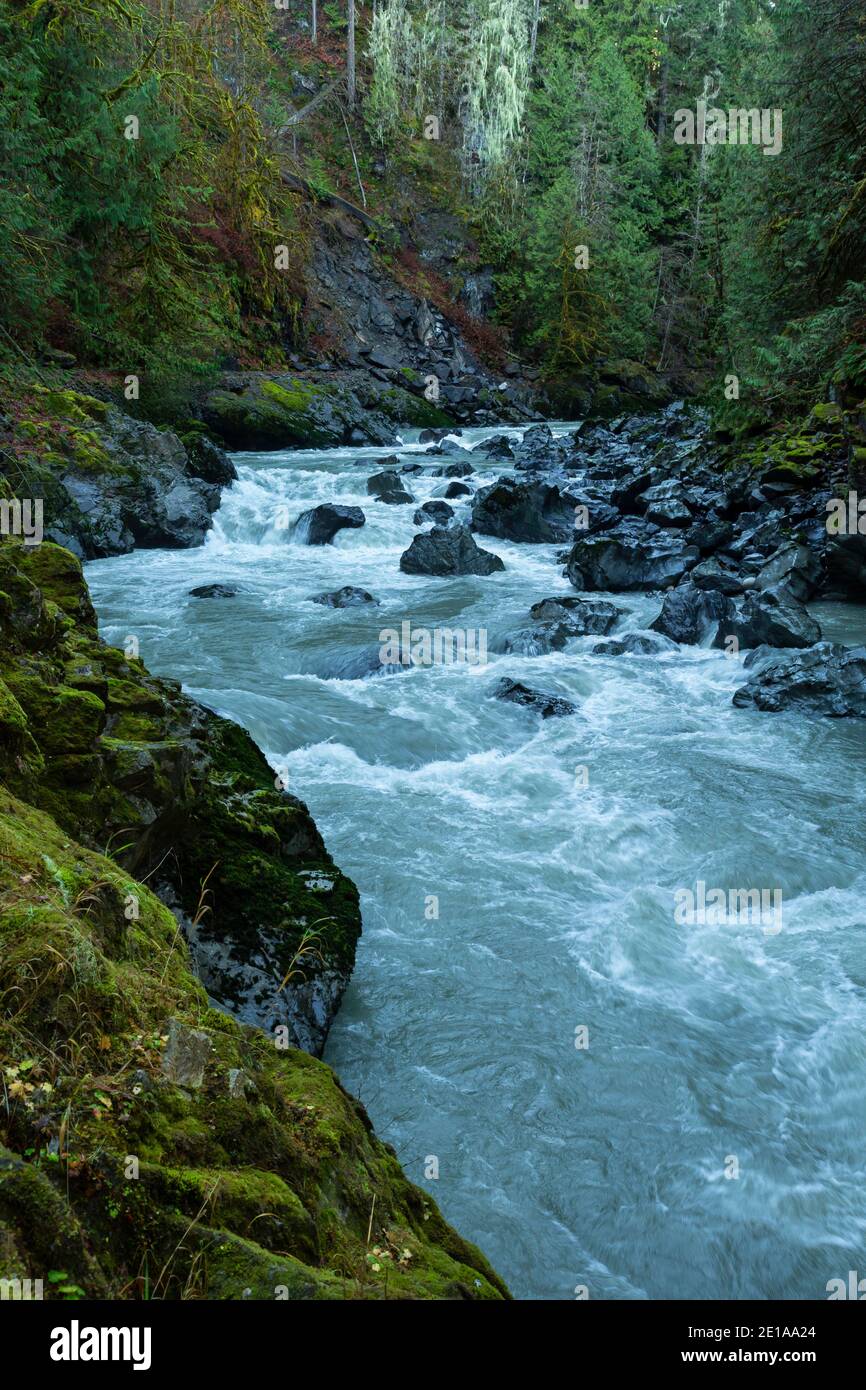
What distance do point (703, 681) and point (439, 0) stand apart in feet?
177

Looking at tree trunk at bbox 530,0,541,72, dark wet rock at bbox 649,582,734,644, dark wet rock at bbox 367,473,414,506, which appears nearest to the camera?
dark wet rock at bbox 649,582,734,644

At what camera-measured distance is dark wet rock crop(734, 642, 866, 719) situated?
408 inches

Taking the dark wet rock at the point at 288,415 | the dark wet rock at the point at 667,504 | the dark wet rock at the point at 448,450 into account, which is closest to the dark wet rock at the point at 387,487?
the dark wet rock at the point at 667,504

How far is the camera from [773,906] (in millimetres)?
6754

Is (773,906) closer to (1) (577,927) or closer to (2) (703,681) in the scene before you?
(1) (577,927)

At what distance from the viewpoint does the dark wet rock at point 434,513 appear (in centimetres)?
2006

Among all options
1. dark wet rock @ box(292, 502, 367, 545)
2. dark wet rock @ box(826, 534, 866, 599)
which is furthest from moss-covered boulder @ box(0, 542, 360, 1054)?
dark wet rock @ box(292, 502, 367, 545)

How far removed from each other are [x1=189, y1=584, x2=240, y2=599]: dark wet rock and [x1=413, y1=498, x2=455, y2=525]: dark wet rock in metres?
6.21

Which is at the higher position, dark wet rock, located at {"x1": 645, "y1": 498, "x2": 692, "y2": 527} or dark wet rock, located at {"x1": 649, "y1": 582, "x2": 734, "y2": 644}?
dark wet rock, located at {"x1": 645, "y1": 498, "x2": 692, "y2": 527}

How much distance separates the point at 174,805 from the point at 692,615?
994cm

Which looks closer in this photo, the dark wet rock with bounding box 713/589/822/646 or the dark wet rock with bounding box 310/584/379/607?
the dark wet rock with bounding box 713/589/822/646

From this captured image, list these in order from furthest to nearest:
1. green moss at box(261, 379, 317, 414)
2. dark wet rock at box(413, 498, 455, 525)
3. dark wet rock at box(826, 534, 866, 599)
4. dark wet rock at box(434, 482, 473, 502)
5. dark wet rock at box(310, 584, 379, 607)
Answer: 1. green moss at box(261, 379, 317, 414)
2. dark wet rock at box(434, 482, 473, 502)
3. dark wet rock at box(413, 498, 455, 525)
4. dark wet rock at box(310, 584, 379, 607)
5. dark wet rock at box(826, 534, 866, 599)

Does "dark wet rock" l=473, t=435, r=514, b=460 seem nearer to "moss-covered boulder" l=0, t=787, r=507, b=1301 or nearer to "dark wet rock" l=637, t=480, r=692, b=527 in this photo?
"dark wet rock" l=637, t=480, r=692, b=527

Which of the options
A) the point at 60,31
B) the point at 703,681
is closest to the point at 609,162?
the point at 60,31
